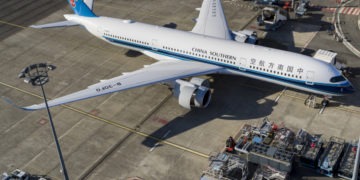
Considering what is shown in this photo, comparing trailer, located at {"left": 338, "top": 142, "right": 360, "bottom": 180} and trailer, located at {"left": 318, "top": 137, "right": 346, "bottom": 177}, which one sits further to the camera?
trailer, located at {"left": 318, "top": 137, "right": 346, "bottom": 177}

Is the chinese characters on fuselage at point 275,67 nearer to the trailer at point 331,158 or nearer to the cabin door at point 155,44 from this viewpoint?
the trailer at point 331,158

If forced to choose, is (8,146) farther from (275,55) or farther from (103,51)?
(275,55)

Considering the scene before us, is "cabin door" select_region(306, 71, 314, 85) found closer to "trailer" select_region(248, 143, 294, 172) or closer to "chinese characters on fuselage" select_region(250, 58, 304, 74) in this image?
"chinese characters on fuselage" select_region(250, 58, 304, 74)

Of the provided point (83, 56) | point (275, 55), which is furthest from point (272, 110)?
point (83, 56)

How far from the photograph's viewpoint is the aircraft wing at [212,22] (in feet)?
165

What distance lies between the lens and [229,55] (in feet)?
141

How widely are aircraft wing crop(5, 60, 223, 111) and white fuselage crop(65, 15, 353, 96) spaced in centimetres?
114

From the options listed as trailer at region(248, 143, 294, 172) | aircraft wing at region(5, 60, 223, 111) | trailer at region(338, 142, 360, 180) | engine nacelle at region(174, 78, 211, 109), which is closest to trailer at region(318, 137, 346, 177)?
trailer at region(338, 142, 360, 180)

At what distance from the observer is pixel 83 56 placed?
54.2m

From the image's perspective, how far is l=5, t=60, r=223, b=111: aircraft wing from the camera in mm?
38119

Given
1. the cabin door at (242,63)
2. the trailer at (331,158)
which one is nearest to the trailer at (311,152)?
the trailer at (331,158)

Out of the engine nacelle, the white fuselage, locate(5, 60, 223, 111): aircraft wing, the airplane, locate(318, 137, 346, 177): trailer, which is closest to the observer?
locate(318, 137, 346, 177): trailer

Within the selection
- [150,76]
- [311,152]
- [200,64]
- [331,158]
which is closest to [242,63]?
[200,64]

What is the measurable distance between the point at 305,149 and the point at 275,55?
1164 cm
